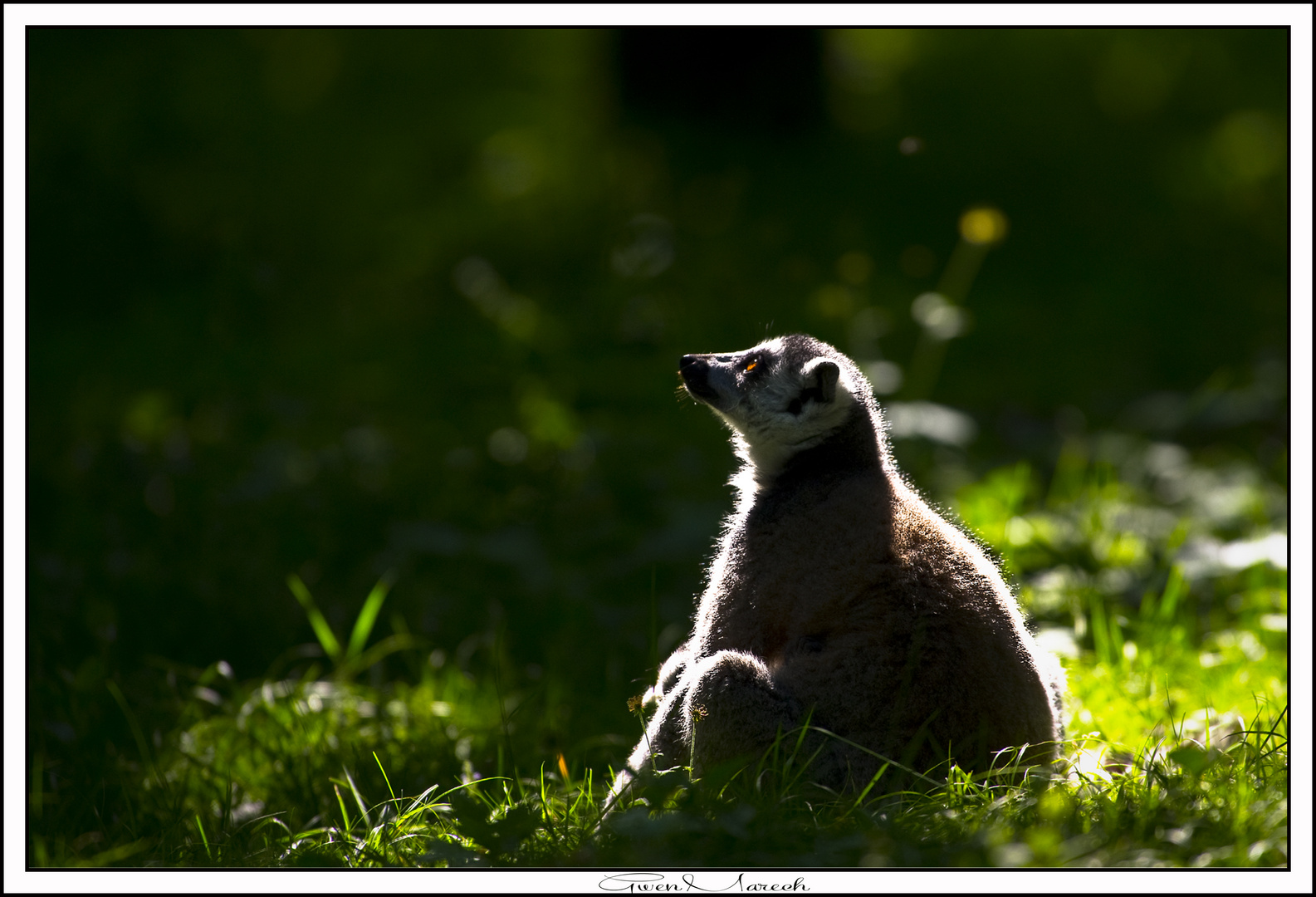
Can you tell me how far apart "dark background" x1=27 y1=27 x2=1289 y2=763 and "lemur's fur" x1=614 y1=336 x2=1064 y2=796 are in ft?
2.13

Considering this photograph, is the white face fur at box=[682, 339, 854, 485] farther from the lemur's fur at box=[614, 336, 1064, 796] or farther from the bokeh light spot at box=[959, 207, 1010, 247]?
the bokeh light spot at box=[959, 207, 1010, 247]

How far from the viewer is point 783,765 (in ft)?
9.21

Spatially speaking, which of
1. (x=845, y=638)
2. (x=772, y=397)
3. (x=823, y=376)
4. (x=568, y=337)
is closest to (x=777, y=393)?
(x=772, y=397)

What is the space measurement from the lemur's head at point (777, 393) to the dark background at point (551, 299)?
827mm

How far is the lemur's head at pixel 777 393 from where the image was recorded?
337 centimetres

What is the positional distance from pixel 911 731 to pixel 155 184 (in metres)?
10.3

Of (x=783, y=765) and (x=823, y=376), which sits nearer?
(x=783, y=765)

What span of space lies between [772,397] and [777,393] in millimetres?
20

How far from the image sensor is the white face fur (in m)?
3.37

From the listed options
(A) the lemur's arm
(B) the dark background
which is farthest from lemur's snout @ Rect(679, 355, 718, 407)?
(B) the dark background

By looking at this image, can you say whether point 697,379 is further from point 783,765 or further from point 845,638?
point 783,765

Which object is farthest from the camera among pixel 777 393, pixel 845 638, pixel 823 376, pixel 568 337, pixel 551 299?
pixel 551 299
